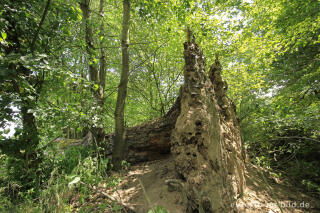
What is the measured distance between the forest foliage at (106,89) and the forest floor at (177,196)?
13.8 inches

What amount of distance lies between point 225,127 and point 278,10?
20.1 feet

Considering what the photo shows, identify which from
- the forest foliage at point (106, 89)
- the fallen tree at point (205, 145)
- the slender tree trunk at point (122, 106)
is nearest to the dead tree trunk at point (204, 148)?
the fallen tree at point (205, 145)

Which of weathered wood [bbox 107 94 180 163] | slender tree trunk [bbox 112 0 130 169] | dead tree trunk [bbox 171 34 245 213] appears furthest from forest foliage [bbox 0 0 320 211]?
weathered wood [bbox 107 94 180 163]

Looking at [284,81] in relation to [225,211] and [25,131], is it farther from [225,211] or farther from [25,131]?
[25,131]

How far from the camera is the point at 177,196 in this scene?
2352 millimetres

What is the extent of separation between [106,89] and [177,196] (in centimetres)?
353

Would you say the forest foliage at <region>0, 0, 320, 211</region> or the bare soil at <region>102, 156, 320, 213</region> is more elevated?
the forest foliage at <region>0, 0, 320, 211</region>

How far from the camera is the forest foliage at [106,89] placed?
2.12 metres

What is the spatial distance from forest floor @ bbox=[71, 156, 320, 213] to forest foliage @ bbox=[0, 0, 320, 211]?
35cm

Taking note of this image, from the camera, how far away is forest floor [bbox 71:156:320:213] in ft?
7.00

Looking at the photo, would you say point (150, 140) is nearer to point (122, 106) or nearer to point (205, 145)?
point (122, 106)

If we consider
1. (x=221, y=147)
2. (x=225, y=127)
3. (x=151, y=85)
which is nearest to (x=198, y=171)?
(x=221, y=147)

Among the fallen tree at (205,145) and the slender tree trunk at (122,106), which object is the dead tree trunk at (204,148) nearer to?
the fallen tree at (205,145)

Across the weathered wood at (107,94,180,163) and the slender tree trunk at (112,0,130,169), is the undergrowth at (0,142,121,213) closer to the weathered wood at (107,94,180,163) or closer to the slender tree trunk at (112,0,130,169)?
the slender tree trunk at (112,0,130,169)
